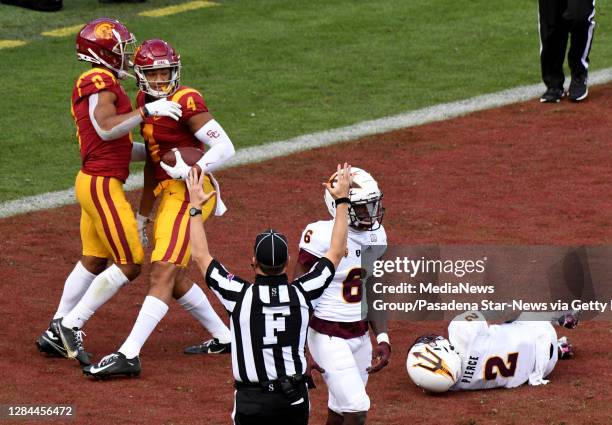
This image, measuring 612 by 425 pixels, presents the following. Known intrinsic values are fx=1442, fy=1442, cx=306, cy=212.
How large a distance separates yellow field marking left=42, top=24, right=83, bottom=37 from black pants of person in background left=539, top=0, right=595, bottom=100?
6.14 m

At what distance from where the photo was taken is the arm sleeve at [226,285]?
6.86 metres

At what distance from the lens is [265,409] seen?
22.3 feet

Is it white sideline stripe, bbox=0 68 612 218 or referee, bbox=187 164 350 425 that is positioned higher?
referee, bbox=187 164 350 425

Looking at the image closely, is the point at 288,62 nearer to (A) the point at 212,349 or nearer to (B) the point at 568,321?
(A) the point at 212,349

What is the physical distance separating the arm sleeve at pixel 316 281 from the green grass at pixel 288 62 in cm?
641

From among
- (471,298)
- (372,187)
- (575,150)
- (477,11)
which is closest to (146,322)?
(372,187)

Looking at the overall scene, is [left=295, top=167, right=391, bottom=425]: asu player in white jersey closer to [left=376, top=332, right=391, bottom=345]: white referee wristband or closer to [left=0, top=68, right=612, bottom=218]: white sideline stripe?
[left=376, top=332, right=391, bottom=345]: white referee wristband

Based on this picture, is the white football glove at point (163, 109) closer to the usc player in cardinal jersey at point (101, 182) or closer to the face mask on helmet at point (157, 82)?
the usc player in cardinal jersey at point (101, 182)

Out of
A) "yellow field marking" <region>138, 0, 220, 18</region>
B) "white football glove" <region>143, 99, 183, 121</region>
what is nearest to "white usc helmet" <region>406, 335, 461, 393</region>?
"white football glove" <region>143, 99, 183, 121</region>

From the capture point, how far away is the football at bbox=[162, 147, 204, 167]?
29.9 feet

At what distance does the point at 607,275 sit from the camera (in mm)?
10672

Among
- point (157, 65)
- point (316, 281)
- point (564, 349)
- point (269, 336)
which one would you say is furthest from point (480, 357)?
point (157, 65)

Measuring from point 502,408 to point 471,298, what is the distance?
2246 mm

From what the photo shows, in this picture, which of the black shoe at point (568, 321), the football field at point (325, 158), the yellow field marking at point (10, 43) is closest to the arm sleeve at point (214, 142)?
the football field at point (325, 158)
